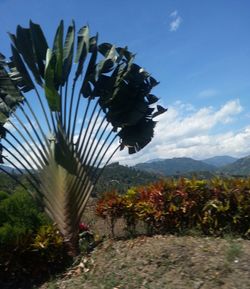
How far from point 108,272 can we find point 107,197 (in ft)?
7.31

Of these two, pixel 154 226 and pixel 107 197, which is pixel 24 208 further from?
pixel 154 226

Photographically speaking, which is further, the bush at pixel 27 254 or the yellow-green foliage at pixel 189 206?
the yellow-green foliage at pixel 189 206

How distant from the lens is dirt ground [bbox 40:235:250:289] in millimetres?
5938

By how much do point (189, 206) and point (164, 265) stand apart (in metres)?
1.82

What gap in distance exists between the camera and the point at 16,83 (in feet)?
32.3

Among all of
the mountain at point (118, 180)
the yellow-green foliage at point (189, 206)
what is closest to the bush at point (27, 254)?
the yellow-green foliage at point (189, 206)

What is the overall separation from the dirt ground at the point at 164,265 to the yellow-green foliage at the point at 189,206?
0.47 m

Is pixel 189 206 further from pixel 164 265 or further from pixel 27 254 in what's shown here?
pixel 27 254

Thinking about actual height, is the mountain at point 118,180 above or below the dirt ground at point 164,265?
above

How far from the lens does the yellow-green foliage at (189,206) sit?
798 centimetres

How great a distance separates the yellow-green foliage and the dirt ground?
1.56 feet

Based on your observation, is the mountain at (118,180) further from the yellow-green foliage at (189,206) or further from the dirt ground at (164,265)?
the dirt ground at (164,265)

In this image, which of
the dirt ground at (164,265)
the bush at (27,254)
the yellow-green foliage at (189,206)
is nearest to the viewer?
the dirt ground at (164,265)

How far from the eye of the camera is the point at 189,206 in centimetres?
820
